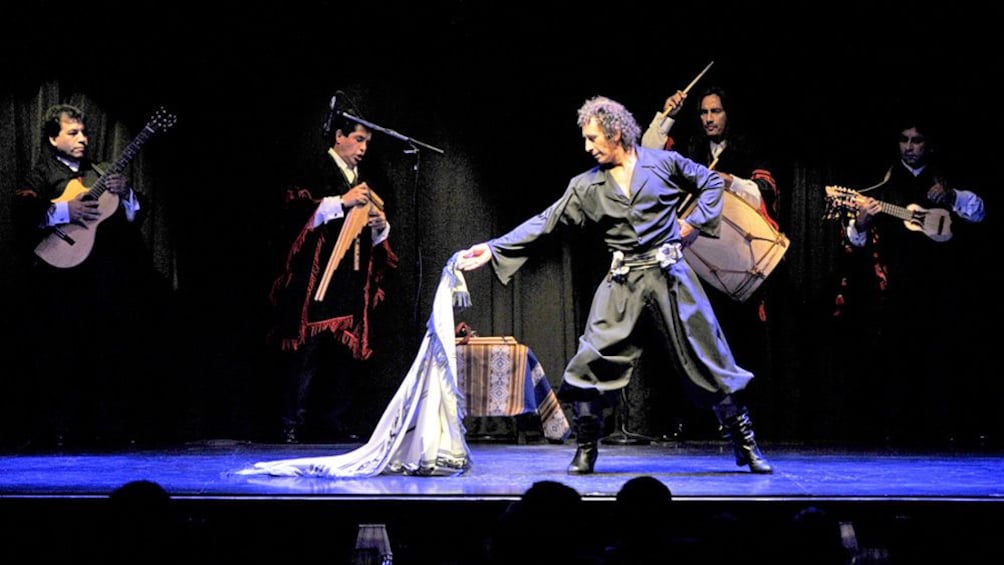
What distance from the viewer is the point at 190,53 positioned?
8.61m

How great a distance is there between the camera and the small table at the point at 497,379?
8.09 metres

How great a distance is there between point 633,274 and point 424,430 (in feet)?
4.01

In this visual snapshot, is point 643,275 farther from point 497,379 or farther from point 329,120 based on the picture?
point 329,120

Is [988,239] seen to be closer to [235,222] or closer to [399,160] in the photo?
[399,160]

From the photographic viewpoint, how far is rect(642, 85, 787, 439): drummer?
827 centimetres

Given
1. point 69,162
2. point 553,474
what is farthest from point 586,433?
point 69,162

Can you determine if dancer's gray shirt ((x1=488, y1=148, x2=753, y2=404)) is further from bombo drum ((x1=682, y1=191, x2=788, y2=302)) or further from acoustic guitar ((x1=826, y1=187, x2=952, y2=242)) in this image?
acoustic guitar ((x1=826, y1=187, x2=952, y2=242))

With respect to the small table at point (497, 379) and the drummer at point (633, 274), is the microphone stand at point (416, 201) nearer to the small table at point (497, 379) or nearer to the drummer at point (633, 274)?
the small table at point (497, 379)

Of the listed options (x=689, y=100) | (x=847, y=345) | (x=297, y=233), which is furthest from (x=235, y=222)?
(x=847, y=345)

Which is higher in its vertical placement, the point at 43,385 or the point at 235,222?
the point at 235,222

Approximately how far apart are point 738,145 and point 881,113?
103 cm

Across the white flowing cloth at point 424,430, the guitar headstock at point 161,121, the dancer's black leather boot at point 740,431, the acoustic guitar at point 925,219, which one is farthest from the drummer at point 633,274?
the guitar headstock at point 161,121

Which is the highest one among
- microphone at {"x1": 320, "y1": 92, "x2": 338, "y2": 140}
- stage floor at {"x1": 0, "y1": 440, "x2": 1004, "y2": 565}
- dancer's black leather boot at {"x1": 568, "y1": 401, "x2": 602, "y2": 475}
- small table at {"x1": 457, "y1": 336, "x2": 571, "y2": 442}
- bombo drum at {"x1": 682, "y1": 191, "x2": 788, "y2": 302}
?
microphone at {"x1": 320, "y1": 92, "x2": 338, "y2": 140}

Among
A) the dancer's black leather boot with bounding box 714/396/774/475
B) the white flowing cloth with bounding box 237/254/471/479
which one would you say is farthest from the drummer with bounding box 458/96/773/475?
the white flowing cloth with bounding box 237/254/471/479
